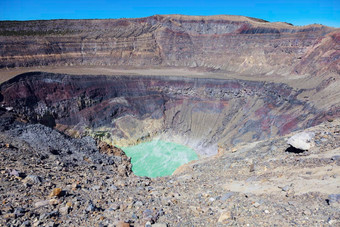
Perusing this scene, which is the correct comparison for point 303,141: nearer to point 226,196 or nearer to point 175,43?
point 226,196

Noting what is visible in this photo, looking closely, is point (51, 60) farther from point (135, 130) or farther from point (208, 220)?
point (208, 220)

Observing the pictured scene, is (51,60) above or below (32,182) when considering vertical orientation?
above

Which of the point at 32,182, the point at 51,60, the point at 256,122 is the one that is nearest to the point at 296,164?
the point at 32,182

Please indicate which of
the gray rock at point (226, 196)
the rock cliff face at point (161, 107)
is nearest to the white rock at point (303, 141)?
the gray rock at point (226, 196)

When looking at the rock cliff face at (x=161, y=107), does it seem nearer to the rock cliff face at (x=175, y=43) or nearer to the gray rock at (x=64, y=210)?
the rock cliff face at (x=175, y=43)

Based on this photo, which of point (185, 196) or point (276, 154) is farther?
point (276, 154)

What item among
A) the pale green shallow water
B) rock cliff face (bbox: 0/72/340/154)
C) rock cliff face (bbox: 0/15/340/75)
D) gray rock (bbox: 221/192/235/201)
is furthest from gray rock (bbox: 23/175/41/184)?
rock cliff face (bbox: 0/15/340/75)

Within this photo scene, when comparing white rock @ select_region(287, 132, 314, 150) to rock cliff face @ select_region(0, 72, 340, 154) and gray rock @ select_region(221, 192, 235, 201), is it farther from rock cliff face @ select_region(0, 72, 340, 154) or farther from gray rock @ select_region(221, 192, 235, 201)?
rock cliff face @ select_region(0, 72, 340, 154)
